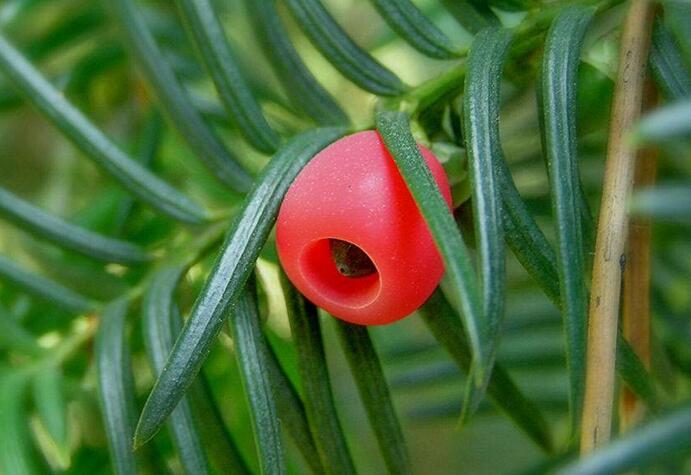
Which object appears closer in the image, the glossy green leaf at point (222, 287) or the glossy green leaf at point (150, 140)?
the glossy green leaf at point (222, 287)

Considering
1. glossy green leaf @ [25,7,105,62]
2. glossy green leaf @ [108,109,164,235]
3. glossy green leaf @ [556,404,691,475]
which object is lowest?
glossy green leaf @ [108,109,164,235]

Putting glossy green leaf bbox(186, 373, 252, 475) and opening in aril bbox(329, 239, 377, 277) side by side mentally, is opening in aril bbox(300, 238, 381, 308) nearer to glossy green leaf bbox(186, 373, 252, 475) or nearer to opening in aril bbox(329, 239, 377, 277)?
opening in aril bbox(329, 239, 377, 277)

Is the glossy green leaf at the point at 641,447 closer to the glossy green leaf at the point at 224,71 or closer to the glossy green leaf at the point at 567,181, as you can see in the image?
the glossy green leaf at the point at 567,181

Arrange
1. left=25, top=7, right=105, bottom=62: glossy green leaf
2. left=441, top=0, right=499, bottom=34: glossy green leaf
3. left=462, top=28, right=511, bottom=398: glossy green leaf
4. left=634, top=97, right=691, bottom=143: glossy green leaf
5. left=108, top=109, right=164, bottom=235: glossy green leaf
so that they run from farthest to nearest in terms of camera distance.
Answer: left=25, top=7, right=105, bottom=62: glossy green leaf → left=108, top=109, right=164, bottom=235: glossy green leaf → left=441, top=0, right=499, bottom=34: glossy green leaf → left=462, top=28, right=511, bottom=398: glossy green leaf → left=634, top=97, right=691, bottom=143: glossy green leaf

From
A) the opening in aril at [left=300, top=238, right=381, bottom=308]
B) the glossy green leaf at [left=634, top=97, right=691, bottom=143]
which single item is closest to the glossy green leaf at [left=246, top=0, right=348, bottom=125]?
the opening in aril at [left=300, top=238, right=381, bottom=308]

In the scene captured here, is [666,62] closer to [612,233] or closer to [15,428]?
[612,233]

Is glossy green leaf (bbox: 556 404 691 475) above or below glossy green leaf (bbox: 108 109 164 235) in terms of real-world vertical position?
above

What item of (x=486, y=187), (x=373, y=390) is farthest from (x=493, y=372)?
(x=486, y=187)

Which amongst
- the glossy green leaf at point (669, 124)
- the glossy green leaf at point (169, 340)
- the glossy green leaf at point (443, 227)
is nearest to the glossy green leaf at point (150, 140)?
the glossy green leaf at point (169, 340)
